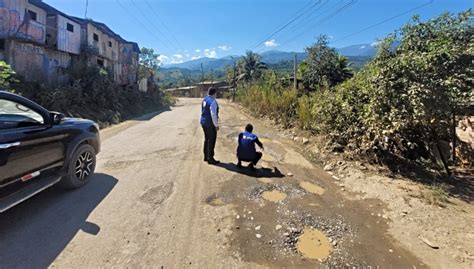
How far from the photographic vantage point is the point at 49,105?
38.7 feet

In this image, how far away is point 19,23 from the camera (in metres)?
13.1

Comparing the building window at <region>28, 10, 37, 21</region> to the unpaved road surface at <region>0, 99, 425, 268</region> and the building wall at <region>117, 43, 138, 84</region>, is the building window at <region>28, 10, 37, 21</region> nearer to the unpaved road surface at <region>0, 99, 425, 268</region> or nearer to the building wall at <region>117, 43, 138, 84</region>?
the building wall at <region>117, 43, 138, 84</region>

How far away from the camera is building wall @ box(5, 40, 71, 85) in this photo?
12875 mm

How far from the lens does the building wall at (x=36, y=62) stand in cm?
1288

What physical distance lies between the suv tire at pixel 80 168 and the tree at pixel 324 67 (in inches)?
607

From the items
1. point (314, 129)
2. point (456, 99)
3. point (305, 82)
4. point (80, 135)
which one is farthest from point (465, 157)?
point (305, 82)

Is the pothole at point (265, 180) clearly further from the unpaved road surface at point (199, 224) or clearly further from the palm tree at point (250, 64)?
the palm tree at point (250, 64)

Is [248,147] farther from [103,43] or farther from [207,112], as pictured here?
[103,43]

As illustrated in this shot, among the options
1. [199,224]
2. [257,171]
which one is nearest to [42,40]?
[257,171]

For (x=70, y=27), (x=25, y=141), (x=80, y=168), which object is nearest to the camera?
(x=25, y=141)

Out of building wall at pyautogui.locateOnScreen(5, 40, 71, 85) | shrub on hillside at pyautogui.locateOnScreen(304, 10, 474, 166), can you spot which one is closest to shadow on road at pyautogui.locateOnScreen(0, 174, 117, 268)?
shrub on hillside at pyautogui.locateOnScreen(304, 10, 474, 166)

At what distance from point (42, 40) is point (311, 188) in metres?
17.4

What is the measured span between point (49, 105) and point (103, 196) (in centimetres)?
1046

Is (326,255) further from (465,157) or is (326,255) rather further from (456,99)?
(465,157)
